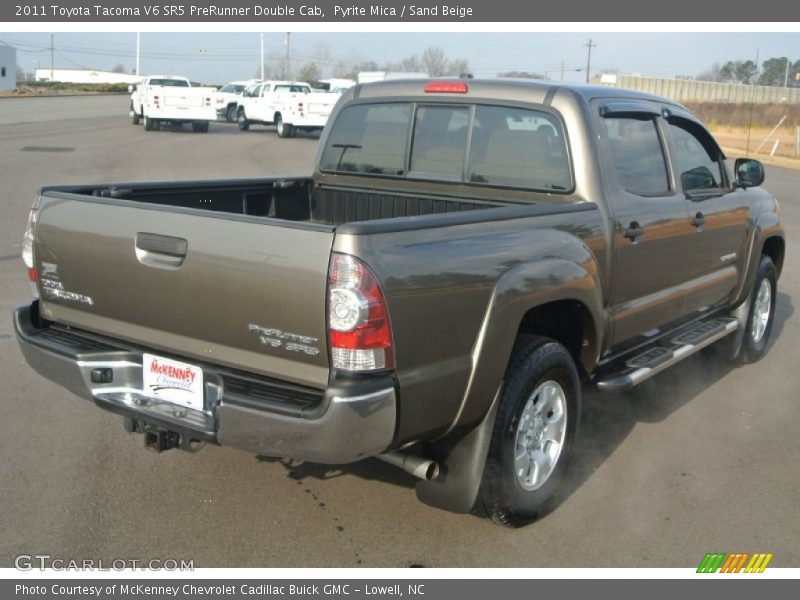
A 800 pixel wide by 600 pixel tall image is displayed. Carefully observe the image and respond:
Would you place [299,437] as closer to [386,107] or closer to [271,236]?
[271,236]

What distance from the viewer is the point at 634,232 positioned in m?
4.68

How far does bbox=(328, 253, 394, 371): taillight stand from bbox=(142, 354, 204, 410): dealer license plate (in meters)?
0.70

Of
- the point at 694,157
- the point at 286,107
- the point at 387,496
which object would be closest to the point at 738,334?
the point at 694,157

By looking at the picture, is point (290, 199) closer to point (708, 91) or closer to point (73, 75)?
point (708, 91)

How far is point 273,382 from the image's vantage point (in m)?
3.36

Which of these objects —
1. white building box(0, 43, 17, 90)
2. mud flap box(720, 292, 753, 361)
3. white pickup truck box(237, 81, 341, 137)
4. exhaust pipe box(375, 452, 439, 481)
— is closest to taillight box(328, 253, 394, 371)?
exhaust pipe box(375, 452, 439, 481)

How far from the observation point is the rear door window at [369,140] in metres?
5.32

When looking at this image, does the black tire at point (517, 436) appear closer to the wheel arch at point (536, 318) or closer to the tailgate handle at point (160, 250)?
the wheel arch at point (536, 318)

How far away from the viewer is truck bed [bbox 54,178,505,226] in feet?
15.8

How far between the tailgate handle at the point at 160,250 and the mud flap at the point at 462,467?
1.36 metres

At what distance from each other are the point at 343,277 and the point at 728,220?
3724 mm

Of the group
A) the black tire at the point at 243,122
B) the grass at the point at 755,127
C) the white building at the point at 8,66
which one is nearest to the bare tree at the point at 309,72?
the white building at the point at 8,66

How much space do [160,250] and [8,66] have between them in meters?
94.2
